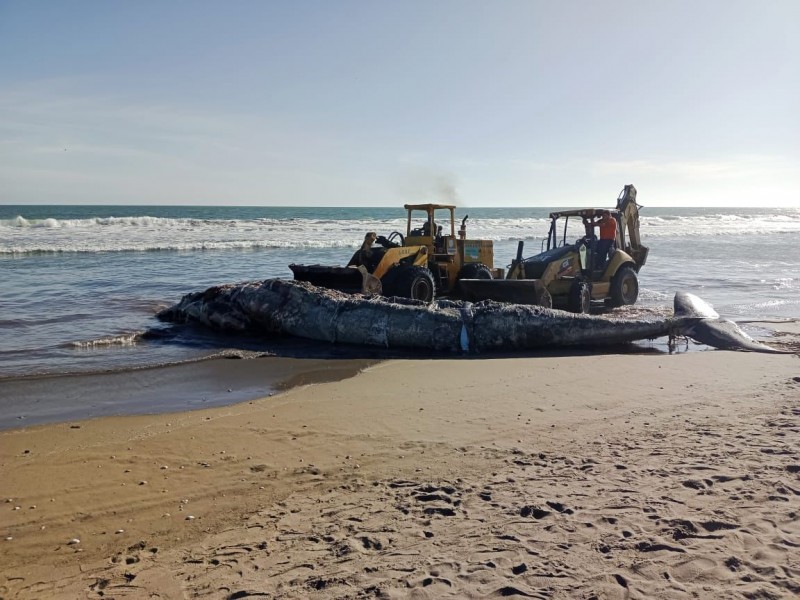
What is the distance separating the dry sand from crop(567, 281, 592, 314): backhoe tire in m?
6.29

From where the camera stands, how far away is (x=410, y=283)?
12.7m

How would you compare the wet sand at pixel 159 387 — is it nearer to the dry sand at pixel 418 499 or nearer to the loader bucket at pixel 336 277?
the dry sand at pixel 418 499

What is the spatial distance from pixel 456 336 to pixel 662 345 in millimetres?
3137

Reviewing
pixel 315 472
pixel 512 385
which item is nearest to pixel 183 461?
pixel 315 472

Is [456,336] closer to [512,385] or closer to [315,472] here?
[512,385]

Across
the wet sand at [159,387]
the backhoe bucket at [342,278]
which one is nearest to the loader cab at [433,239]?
the backhoe bucket at [342,278]

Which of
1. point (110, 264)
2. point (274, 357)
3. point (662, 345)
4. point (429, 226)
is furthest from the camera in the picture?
point (110, 264)

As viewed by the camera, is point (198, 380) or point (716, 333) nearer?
point (198, 380)

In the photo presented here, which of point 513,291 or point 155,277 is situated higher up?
point 513,291

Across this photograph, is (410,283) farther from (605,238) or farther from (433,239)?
(605,238)

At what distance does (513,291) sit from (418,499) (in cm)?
862

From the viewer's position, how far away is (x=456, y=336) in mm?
9547

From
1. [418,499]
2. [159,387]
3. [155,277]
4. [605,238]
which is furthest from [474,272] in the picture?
[418,499]

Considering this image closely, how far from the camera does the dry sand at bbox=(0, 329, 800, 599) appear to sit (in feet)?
10.1
